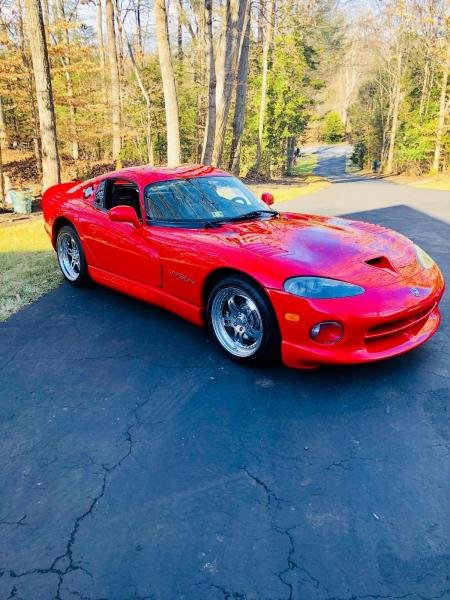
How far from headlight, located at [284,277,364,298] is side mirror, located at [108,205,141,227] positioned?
171cm

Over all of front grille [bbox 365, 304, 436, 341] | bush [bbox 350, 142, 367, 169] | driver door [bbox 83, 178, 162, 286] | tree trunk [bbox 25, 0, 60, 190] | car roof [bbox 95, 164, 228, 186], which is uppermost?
tree trunk [bbox 25, 0, 60, 190]

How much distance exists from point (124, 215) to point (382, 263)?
2213 mm

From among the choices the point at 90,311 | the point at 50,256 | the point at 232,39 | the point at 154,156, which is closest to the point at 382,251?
the point at 90,311

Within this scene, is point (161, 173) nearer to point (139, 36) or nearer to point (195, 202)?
point (195, 202)

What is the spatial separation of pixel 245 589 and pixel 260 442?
34.4 inches

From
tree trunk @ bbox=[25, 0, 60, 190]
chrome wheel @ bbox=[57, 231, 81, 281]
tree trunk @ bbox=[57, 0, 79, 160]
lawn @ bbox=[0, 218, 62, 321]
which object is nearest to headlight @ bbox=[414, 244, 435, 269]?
chrome wheel @ bbox=[57, 231, 81, 281]

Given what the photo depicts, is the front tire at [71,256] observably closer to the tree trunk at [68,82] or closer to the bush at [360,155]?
the tree trunk at [68,82]

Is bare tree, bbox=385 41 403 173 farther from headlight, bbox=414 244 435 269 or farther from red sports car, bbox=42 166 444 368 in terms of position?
headlight, bbox=414 244 435 269

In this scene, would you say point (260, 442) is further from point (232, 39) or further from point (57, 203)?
point (232, 39)

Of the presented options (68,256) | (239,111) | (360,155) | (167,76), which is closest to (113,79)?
(239,111)

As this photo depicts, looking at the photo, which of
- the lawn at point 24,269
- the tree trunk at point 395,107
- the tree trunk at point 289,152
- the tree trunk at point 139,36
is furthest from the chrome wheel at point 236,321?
the tree trunk at point 395,107

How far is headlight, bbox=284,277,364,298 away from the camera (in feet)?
9.41

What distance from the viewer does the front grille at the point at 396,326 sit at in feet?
9.50

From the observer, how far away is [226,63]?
15.5 meters
